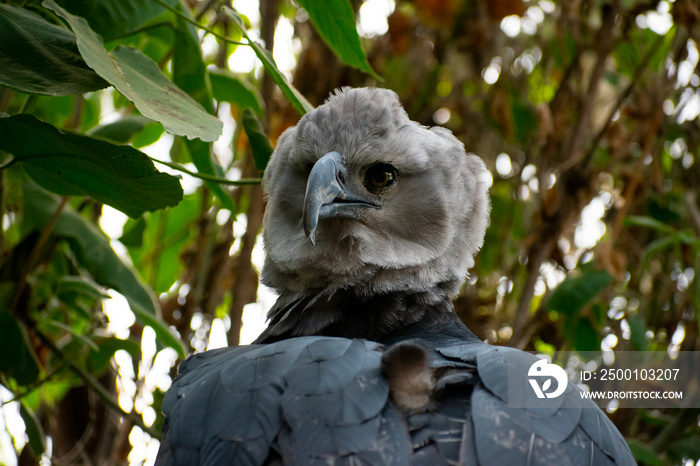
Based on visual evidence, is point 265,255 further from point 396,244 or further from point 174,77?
point 174,77

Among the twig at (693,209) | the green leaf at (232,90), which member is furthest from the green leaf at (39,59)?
the twig at (693,209)

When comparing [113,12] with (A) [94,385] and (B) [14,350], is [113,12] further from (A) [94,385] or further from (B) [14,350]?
(A) [94,385]

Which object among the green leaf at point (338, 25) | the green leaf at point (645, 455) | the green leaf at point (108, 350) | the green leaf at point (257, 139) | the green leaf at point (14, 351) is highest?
the green leaf at point (338, 25)

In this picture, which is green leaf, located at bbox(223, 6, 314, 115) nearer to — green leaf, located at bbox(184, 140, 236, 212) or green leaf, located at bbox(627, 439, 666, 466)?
green leaf, located at bbox(184, 140, 236, 212)

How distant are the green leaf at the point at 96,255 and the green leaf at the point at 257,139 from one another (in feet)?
1.70

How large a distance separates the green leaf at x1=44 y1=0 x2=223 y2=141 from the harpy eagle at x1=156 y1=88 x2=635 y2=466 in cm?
49

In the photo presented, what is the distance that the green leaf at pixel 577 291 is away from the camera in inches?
107

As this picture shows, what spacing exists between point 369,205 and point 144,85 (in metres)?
0.83

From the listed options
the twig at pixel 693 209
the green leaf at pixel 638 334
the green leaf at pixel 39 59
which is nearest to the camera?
the green leaf at pixel 39 59

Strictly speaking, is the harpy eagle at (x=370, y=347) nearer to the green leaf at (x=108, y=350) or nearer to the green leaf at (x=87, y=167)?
the green leaf at (x=87, y=167)

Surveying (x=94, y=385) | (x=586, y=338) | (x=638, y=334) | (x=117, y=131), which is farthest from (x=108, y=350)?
(x=638, y=334)

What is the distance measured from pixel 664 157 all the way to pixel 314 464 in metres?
3.13

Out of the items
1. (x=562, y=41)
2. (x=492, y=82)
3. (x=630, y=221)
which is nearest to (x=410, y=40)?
(x=492, y=82)

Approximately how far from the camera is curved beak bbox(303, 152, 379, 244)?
76.6 inches
